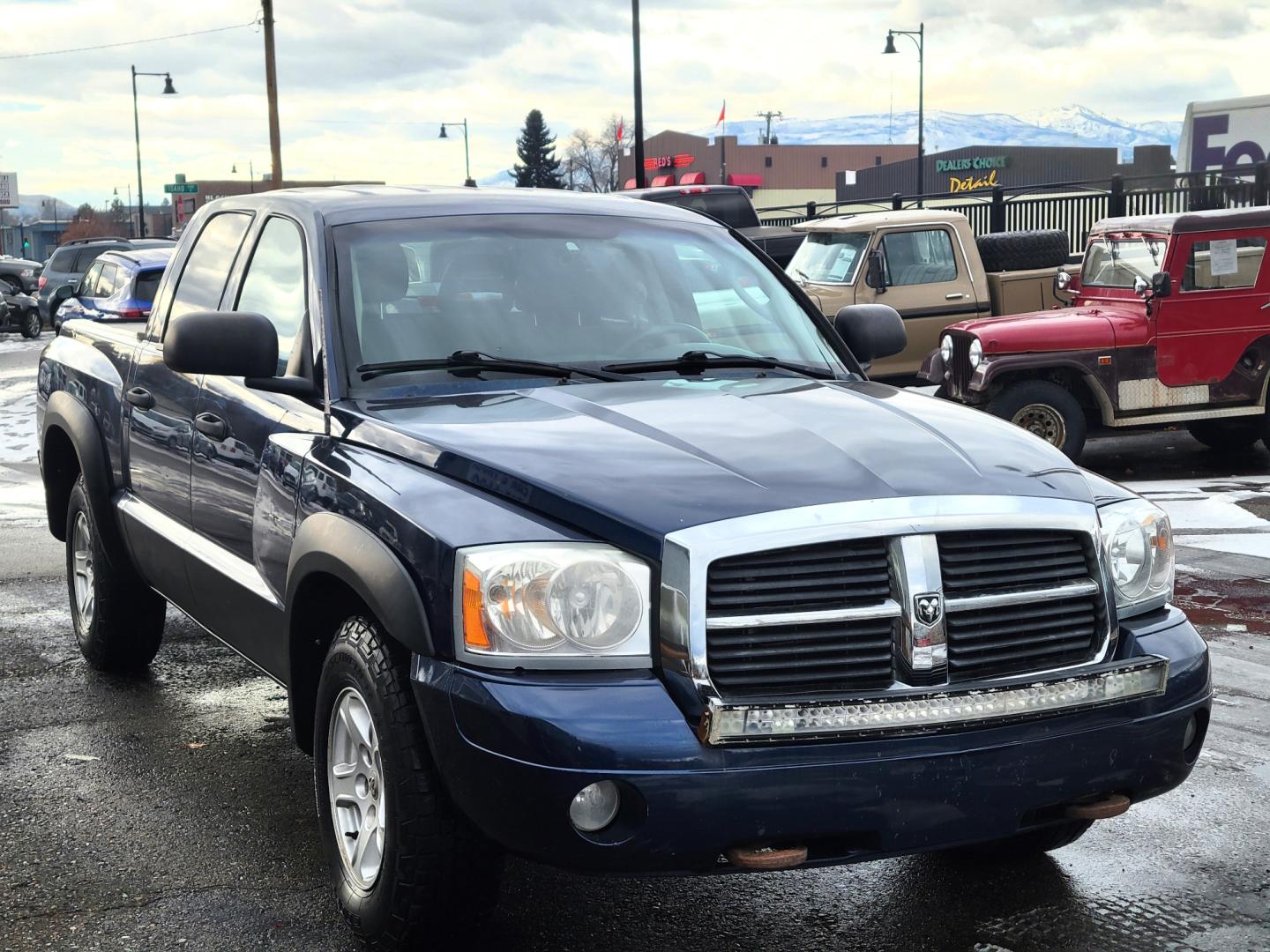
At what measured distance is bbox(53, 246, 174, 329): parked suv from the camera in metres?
18.8

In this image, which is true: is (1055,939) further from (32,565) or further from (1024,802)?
(32,565)

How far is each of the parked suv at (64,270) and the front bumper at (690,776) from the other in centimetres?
3071

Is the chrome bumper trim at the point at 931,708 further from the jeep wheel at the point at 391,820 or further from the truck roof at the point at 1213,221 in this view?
the truck roof at the point at 1213,221

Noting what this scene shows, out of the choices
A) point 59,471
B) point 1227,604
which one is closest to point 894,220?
point 1227,604

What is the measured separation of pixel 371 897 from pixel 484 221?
2.07 m

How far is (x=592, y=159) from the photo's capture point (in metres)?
134

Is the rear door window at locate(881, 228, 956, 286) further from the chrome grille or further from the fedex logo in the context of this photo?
the fedex logo

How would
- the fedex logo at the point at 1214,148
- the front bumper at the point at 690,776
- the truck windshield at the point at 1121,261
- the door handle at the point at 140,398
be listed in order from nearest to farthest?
the front bumper at the point at 690,776 < the door handle at the point at 140,398 < the truck windshield at the point at 1121,261 < the fedex logo at the point at 1214,148

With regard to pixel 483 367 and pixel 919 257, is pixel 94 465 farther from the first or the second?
pixel 919 257

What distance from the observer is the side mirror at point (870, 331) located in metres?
5.06

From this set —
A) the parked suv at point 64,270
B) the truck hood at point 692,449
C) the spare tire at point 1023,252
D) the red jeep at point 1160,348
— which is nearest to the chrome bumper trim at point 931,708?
the truck hood at point 692,449

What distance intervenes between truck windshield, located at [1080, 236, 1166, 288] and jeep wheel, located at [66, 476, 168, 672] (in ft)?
28.2

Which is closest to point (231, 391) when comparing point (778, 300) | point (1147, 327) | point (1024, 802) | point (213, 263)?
point (213, 263)

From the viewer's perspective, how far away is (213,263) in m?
5.32
